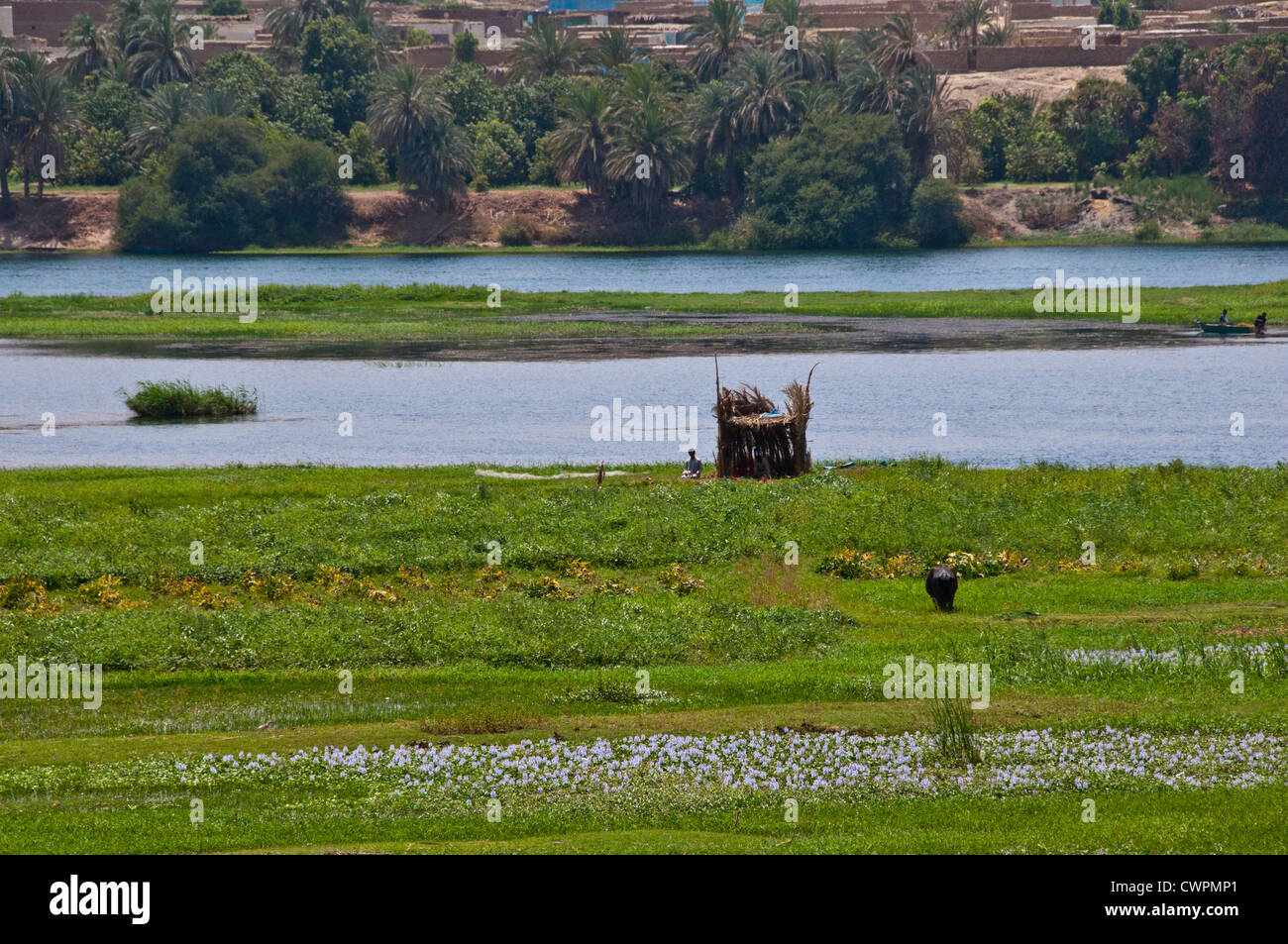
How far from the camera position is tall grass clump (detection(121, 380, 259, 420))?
5262 cm

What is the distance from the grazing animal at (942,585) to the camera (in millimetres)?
26672

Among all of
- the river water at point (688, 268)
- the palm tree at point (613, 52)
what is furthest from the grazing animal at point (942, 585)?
the palm tree at point (613, 52)

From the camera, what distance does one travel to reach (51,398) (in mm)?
57219

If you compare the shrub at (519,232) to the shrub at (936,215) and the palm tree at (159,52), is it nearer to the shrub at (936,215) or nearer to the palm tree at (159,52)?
the shrub at (936,215)

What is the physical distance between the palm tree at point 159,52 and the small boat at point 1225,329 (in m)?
108

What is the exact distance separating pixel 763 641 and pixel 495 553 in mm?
7321

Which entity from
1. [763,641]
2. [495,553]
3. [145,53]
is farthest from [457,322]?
[145,53]

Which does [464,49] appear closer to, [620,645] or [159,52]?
[159,52]

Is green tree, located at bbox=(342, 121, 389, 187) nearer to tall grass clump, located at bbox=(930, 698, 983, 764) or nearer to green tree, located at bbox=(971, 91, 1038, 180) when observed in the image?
green tree, located at bbox=(971, 91, 1038, 180)

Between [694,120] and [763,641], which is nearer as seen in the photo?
[763,641]

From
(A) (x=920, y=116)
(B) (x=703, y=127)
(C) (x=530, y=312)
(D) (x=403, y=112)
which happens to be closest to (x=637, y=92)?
(B) (x=703, y=127)

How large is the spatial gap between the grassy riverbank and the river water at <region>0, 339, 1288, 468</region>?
8.13m
